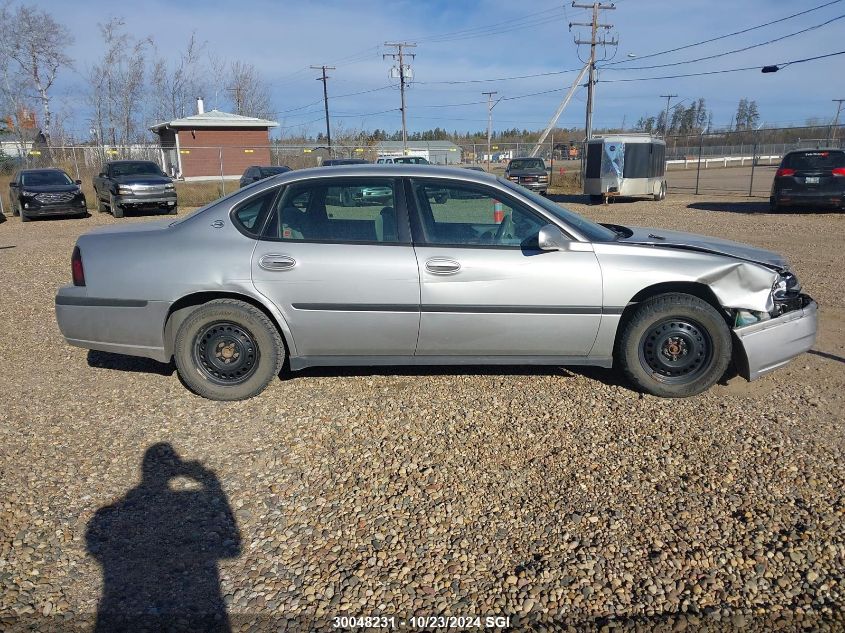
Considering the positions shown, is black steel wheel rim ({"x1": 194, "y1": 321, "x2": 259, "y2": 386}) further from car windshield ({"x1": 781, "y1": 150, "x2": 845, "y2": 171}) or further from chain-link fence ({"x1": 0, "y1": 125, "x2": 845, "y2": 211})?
chain-link fence ({"x1": 0, "y1": 125, "x2": 845, "y2": 211})

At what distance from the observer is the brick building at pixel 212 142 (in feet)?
125

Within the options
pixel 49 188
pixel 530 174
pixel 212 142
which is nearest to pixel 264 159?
pixel 212 142

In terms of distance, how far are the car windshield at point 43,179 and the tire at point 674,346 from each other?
63.5 feet

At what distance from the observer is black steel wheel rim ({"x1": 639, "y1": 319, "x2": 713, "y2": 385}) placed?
4500 millimetres

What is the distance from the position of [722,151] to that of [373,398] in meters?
64.9

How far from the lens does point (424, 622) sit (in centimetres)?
250

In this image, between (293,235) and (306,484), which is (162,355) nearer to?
(293,235)

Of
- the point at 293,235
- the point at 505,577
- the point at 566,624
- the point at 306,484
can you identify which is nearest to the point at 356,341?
the point at 293,235

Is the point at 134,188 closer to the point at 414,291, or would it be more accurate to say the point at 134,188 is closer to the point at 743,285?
the point at 414,291

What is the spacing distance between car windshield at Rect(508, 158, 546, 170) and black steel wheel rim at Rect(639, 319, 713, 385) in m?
24.7

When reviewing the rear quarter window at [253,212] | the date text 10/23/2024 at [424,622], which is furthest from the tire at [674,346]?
the rear quarter window at [253,212]

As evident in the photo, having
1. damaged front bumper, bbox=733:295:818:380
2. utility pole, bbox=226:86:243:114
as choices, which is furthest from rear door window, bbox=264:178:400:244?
utility pole, bbox=226:86:243:114

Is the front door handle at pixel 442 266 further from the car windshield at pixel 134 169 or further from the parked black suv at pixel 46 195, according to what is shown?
the car windshield at pixel 134 169

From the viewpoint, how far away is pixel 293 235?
450 centimetres
